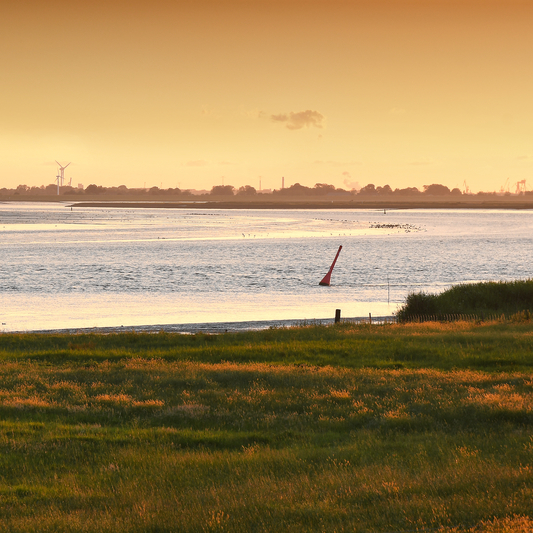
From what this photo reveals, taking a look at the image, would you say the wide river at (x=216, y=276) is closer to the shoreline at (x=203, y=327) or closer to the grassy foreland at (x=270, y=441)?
the shoreline at (x=203, y=327)

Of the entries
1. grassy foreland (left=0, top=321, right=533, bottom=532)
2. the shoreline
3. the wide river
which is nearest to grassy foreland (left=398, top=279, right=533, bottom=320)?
the shoreline

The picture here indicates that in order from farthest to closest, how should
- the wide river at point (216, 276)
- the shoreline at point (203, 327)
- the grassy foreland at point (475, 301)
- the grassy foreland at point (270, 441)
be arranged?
the wide river at point (216, 276), the grassy foreland at point (475, 301), the shoreline at point (203, 327), the grassy foreland at point (270, 441)

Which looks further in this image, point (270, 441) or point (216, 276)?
point (216, 276)

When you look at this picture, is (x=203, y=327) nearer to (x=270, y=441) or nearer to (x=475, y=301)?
(x=475, y=301)

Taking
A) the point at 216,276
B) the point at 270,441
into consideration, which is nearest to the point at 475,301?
the point at 270,441

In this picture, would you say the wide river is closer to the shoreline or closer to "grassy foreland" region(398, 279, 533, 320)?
the shoreline

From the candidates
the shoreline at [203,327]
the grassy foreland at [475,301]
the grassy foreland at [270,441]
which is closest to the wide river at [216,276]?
the shoreline at [203,327]

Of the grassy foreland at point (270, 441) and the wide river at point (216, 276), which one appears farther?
the wide river at point (216, 276)

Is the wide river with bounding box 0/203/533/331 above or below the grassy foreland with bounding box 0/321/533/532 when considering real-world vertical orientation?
below

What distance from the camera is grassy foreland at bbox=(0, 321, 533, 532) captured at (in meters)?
8.58

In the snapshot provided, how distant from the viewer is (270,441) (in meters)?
12.5

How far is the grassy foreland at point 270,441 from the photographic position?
338 inches

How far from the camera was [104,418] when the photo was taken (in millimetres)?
14219

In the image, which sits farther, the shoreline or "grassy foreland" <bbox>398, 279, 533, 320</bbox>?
"grassy foreland" <bbox>398, 279, 533, 320</bbox>
